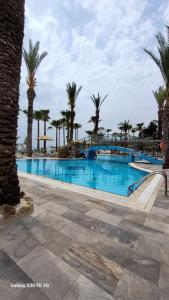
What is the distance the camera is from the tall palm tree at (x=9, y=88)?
11.5 feet

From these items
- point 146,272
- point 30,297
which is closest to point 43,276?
point 30,297

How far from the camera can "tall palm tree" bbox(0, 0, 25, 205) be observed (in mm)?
3514

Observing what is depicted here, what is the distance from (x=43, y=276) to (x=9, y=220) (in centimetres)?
171

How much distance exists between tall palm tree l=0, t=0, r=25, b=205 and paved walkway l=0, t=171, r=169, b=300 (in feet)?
2.77

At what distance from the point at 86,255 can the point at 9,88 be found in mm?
3498

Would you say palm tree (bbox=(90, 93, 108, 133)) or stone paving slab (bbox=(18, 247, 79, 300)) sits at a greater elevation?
palm tree (bbox=(90, 93, 108, 133))

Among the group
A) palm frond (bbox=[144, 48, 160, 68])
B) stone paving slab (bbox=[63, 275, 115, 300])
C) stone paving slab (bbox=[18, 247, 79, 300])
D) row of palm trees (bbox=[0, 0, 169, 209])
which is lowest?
stone paving slab (bbox=[63, 275, 115, 300])

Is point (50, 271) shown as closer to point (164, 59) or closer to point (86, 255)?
point (86, 255)

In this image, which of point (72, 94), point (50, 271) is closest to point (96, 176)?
point (50, 271)

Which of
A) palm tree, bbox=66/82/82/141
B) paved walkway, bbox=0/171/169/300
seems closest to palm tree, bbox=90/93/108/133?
palm tree, bbox=66/82/82/141

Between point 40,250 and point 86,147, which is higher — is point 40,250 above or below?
below

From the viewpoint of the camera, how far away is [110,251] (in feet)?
8.75

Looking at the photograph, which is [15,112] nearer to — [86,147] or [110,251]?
[110,251]

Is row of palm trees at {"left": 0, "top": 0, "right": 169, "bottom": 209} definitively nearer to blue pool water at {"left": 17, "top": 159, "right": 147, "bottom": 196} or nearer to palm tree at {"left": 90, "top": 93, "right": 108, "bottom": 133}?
blue pool water at {"left": 17, "top": 159, "right": 147, "bottom": 196}
